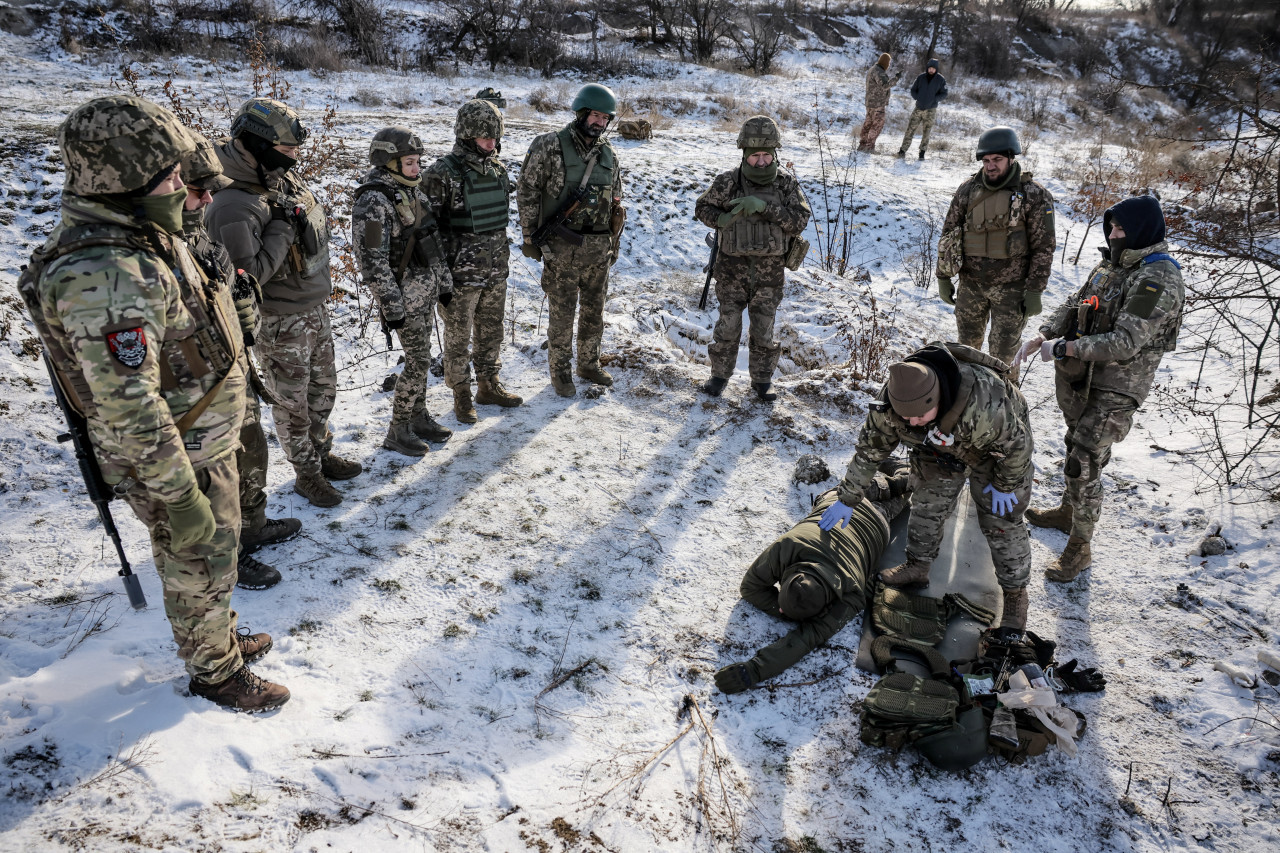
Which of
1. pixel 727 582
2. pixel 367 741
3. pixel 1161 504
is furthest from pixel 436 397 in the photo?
pixel 1161 504

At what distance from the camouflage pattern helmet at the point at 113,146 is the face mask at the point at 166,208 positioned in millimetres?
63

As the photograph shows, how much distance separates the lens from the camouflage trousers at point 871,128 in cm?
1439

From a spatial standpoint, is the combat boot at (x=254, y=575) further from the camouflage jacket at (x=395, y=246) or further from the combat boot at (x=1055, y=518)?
the combat boot at (x=1055, y=518)

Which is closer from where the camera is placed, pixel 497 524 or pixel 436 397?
pixel 497 524

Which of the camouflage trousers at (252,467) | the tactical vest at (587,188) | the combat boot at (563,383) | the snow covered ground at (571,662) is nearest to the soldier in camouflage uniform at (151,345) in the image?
the snow covered ground at (571,662)

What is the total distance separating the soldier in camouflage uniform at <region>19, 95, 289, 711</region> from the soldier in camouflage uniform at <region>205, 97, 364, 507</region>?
0.81 meters

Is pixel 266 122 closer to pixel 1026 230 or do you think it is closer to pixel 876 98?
pixel 1026 230

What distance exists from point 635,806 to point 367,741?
1.16 m

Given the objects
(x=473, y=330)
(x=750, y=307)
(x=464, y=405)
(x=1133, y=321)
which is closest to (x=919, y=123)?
(x=750, y=307)

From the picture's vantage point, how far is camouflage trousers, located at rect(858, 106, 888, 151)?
47.2 ft

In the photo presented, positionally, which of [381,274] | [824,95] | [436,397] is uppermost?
[824,95]

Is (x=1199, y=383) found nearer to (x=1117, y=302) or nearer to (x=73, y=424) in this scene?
(x=1117, y=302)

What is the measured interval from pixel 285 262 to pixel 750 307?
369 cm

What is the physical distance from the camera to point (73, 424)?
2508mm
